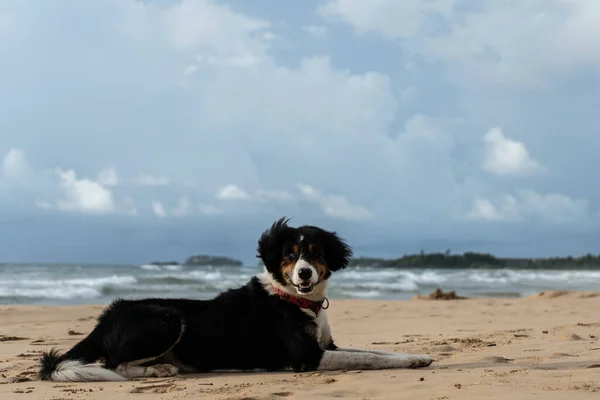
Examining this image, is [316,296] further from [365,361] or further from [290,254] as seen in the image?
[365,361]

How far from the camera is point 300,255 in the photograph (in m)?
6.16

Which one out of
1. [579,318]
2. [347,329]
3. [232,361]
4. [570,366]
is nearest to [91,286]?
[347,329]

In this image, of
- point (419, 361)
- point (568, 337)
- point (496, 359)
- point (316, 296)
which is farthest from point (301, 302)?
point (568, 337)

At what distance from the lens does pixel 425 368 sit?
5.86 meters

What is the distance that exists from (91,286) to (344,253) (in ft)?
66.7

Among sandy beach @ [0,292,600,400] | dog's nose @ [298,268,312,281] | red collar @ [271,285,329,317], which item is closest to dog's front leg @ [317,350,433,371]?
sandy beach @ [0,292,600,400]

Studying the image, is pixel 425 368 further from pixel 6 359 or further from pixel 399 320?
pixel 399 320

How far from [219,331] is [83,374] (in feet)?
3.77

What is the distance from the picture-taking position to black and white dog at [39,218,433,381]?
594 cm

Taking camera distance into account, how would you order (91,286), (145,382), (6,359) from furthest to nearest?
(91,286)
(6,359)
(145,382)

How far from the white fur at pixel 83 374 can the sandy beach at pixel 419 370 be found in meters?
0.13

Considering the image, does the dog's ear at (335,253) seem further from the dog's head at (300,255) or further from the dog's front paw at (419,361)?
the dog's front paw at (419,361)

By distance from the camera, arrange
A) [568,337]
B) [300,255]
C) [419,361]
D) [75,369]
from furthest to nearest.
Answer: [568,337] → [300,255] → [419,361] → [75,369]

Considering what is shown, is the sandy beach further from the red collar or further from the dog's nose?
the dog's nose
